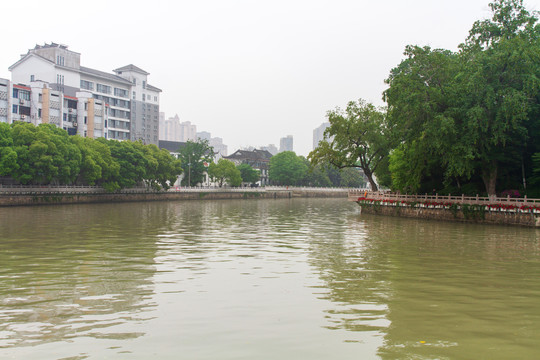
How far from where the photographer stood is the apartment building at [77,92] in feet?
249

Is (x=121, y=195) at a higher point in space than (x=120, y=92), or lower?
lower

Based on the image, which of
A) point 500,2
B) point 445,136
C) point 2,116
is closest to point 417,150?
point 445,136

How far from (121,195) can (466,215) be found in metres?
46.0

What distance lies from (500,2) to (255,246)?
28114mm

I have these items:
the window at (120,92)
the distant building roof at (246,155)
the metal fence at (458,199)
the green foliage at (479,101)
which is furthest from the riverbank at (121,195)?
the green foliage at (479,101)

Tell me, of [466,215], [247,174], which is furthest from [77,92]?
[466,215]

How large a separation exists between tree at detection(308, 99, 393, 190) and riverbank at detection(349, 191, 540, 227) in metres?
6.55

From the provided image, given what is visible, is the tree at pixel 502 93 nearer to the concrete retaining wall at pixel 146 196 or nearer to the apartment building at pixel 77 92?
the concrete retaining wall at pixel 146 196

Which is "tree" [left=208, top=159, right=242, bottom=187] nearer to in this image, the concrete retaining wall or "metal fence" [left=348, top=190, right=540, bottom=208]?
the concrete retaining wall

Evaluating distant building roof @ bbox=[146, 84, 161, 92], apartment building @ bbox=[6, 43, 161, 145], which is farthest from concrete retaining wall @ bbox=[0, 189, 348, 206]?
distant building roof @ bbox=[146, 84, 161, 92]

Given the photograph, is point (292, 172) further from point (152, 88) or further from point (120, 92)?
point (120, 92)

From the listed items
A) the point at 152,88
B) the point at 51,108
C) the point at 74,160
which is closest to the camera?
the point at 74,160

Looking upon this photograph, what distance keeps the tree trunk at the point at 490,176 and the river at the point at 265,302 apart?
55.9ft

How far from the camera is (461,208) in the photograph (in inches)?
1377
